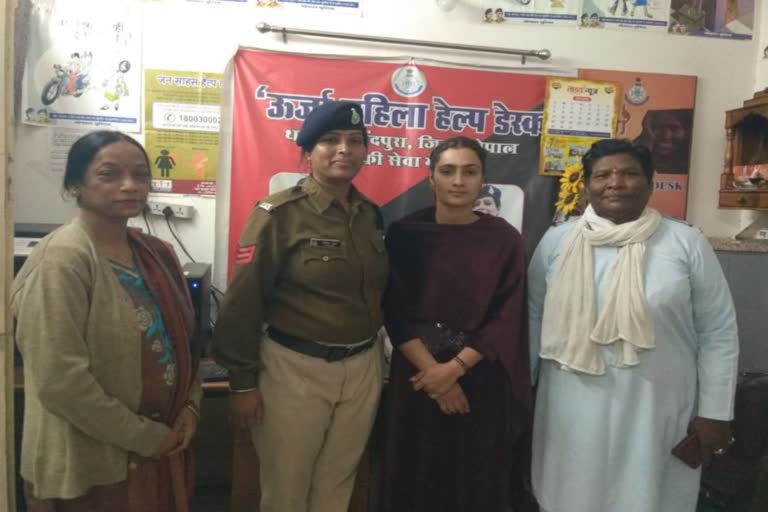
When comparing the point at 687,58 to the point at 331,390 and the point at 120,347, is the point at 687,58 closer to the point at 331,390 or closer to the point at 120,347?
the point at 331,390

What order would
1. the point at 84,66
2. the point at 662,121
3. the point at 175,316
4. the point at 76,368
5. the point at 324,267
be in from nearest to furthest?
the point at 76,368 → the point at 175,316 → the point at 324,267 → the point at 84,66 → the point at 662,121

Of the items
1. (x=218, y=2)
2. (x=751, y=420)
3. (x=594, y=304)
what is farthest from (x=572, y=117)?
(x=218, y=2)

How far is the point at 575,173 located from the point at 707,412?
44.3 inches

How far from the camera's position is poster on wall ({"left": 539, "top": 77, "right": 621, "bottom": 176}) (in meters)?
2.28

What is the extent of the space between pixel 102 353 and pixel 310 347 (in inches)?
20.2

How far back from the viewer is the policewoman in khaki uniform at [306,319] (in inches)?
53.3

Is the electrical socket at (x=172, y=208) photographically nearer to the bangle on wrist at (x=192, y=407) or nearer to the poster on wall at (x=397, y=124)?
the poster on wall at (x=397, y=124)

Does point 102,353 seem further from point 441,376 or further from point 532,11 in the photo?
point 532,11

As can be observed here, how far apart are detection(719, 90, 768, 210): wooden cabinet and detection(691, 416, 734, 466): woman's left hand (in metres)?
1.18

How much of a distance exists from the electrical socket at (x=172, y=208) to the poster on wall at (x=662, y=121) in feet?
6.11

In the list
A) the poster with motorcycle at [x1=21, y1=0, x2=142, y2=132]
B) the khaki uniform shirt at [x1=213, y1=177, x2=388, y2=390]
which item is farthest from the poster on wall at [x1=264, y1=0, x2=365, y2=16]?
the khaki uniform shirt at [x1=213, y1=177, x2=388, y2=390]

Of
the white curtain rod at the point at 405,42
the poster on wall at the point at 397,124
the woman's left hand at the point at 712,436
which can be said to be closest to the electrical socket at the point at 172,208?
the poster on wall at the point at 397,124

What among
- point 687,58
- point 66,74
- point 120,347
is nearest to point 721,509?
point 687,58

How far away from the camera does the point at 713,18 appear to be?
7.59 ft
